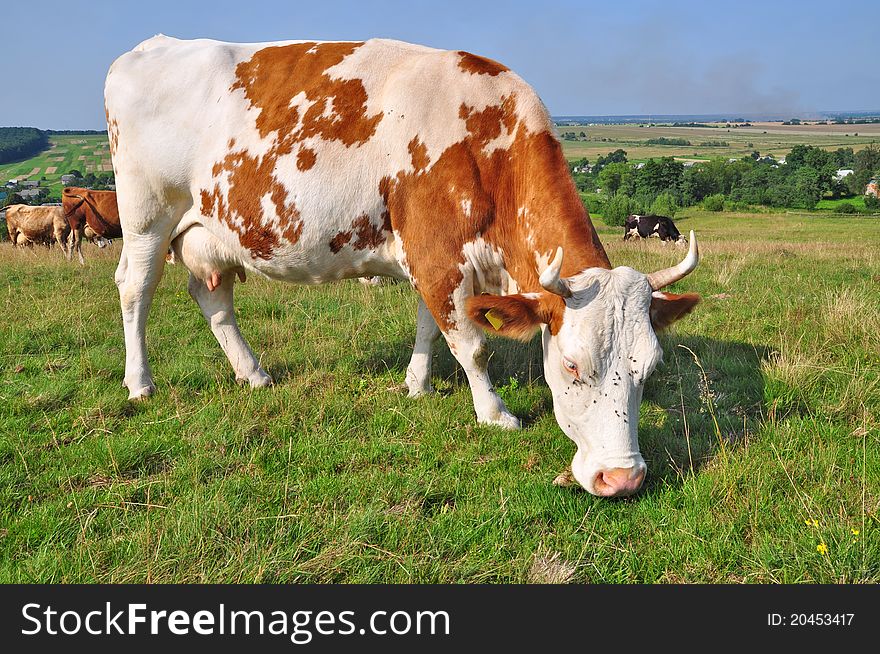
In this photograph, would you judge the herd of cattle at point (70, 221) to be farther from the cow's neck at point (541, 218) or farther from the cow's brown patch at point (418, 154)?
the cow's neck at point (541, 218)

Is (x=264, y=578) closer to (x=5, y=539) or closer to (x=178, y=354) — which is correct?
(x=5, y=539)

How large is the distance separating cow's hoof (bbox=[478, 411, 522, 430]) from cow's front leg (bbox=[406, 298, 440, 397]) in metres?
0.91

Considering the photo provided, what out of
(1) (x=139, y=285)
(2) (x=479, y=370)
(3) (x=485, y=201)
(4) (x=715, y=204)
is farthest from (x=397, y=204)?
(4) (x=715, y=204)

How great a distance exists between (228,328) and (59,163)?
102266mm

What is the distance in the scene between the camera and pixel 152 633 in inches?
110

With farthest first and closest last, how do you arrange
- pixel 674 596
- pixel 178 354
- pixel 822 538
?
1. pixel 178 354
2. pixel 822 538
3. pixel 674 596

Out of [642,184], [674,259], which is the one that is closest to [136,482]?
[674,259]

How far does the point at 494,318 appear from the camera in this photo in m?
4.04

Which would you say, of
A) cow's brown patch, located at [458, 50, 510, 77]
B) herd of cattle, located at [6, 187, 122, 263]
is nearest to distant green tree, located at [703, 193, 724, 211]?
herd of cattle, located at [6, 187, 122, 263]

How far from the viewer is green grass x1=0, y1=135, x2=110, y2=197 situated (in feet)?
258

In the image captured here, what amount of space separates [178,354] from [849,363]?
6.73 metres

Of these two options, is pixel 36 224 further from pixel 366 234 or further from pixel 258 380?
pixel 366 234

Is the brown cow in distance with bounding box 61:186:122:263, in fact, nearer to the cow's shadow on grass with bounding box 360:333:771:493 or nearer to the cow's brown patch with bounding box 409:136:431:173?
the cow's shadow on grass with bounding box 360:333:771:493

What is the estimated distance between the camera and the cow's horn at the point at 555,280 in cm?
352
